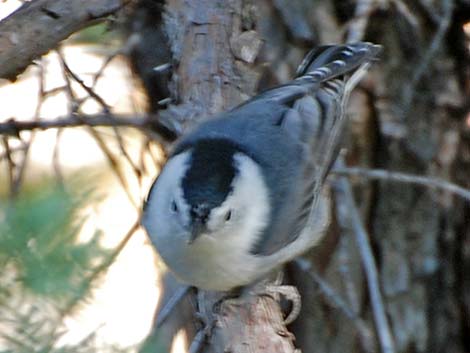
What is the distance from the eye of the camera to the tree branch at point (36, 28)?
1.89 meters

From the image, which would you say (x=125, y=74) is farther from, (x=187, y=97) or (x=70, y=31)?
(x=70, y=31)

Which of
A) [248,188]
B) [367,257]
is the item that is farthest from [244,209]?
[367,257]

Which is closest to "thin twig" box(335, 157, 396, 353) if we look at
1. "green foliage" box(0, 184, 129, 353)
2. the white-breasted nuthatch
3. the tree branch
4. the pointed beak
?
the white-breasted nuthatch

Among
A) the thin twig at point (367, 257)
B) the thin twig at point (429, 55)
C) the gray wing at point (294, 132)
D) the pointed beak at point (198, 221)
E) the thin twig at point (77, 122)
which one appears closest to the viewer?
the thin twig at point (77, 122)

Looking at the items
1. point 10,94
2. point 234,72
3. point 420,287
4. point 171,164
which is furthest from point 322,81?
point 10,94

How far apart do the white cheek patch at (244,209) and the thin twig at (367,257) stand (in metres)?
0.65

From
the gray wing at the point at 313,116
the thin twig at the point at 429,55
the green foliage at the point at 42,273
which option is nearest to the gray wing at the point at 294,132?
the gray wing at the point at 313,116

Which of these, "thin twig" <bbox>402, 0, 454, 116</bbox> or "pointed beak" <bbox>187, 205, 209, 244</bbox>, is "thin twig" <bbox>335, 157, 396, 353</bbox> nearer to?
"thin twig" <bbox>402, 0, 454, 116</bbox>

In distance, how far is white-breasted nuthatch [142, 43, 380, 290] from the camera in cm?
208

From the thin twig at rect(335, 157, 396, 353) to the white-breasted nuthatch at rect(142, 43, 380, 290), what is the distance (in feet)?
0.94

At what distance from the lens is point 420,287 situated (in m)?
3.05

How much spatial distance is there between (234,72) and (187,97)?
0.43 feet

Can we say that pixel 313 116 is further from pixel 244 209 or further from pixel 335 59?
pixel 244 209

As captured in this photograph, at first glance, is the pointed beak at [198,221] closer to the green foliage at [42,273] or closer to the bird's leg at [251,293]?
the bird's leg at [251,293]
